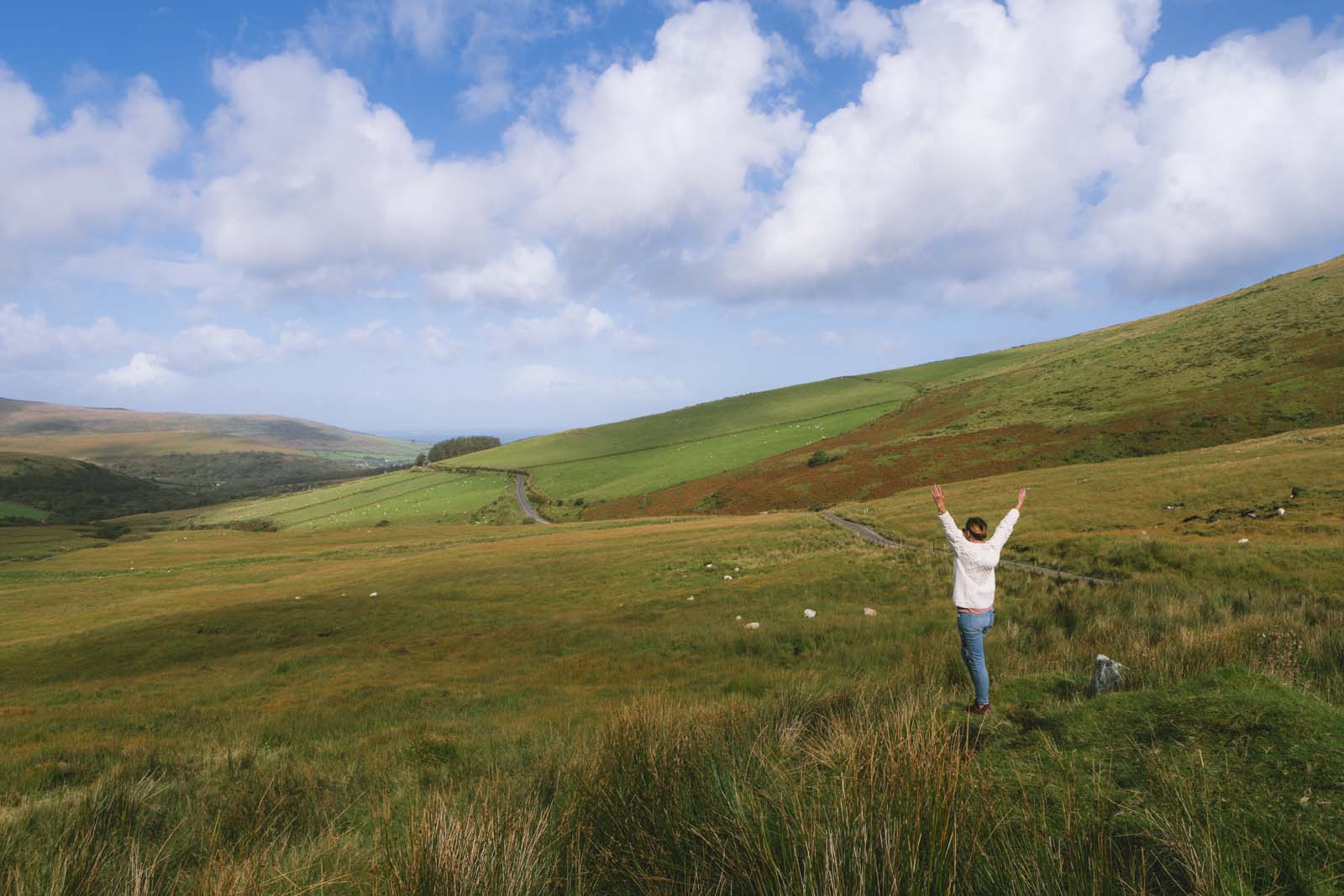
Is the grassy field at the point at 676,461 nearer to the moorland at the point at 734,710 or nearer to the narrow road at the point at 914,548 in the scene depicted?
the moorland at the point at 734,710

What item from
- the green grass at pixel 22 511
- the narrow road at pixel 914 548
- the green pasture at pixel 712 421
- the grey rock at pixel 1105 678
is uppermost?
the green pasture at pixel 712 421

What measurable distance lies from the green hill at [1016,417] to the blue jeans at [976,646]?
48723 mm

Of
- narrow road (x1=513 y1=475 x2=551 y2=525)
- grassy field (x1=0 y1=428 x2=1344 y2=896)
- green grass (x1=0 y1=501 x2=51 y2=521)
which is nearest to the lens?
grassy field (x1=0 y1=428 x2=1344 y2=896)

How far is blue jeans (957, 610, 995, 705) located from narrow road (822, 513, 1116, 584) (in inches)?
481

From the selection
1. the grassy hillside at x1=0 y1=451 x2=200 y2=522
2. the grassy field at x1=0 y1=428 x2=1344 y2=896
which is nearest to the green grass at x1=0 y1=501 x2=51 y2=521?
the grassy hillside at x1=0 y1=451 x2=200 y2=522

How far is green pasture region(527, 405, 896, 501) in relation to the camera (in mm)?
83750

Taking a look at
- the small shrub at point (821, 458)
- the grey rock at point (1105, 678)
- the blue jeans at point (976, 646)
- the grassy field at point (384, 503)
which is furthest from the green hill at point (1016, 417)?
the grey rock at point (1105, 678)

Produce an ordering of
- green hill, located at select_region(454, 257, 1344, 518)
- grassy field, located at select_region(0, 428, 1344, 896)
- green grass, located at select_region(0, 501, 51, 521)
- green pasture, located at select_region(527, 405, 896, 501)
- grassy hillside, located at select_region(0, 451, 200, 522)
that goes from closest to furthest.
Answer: grassy field, located at select_region(0, 428, 1344, 896), green hill, located at select_region(454, 257, 1344, 518), green pasture, located at select_region(527, 405, 896, 501), green grass, located at select_region(0, 501, 51, 521), grassy hillside, located at select_region(0, 451, 200, 522)

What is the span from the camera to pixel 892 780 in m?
3.37

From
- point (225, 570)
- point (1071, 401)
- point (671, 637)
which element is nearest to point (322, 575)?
point (225, 570)

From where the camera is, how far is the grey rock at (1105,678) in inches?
247

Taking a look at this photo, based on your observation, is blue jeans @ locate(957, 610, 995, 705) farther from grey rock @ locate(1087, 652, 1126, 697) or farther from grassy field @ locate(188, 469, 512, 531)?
grassy field @ locate(188, 469, 512, 531)

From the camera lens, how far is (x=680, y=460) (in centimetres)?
9294

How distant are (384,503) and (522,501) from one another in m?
28.2
